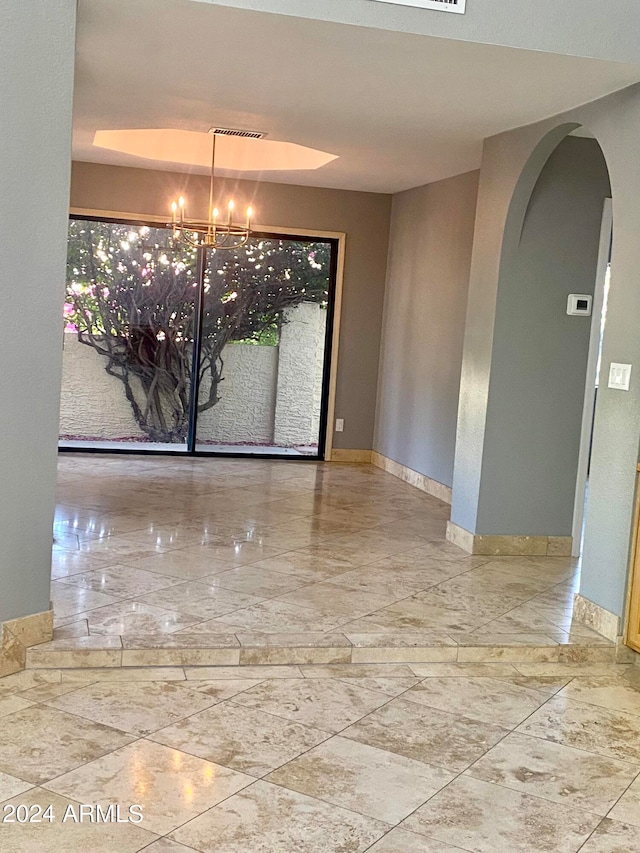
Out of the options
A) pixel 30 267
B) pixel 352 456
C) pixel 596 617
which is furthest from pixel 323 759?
pixel 352 456

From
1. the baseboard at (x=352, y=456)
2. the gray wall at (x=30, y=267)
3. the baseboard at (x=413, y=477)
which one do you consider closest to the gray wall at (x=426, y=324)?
the baseboard at (x=413, y=477)

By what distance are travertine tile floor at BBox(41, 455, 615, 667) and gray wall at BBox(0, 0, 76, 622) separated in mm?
436

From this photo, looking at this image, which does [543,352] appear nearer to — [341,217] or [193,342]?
[341,217]

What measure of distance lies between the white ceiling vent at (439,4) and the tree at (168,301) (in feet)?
14.9

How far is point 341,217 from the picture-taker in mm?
7809

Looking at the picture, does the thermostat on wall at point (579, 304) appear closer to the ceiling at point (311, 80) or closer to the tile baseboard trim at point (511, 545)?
the ceiling at point (311, 80)

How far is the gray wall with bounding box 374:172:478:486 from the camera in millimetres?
6441

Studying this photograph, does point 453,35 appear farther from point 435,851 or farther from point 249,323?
point 249,323

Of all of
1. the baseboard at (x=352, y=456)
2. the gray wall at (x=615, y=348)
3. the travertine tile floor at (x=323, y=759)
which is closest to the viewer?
the travertine tile floor at (x=323, y=759)

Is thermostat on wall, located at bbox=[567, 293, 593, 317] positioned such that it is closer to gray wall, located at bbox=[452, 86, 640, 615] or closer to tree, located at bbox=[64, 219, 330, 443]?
gray wall, located at bbox=[452, 86, 640, 615]

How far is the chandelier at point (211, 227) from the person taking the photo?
6418mm

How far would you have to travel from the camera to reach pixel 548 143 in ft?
14.8

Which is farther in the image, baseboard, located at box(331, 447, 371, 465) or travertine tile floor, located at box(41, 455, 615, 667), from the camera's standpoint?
baseboard, located at box(331, 447, 371, 465)

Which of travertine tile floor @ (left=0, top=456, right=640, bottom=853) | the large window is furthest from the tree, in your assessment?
travertine tile floor @ (left=0, top=456, right=640, bottom=853)
